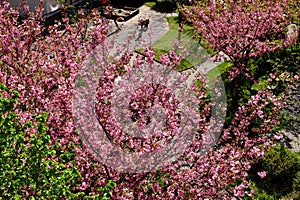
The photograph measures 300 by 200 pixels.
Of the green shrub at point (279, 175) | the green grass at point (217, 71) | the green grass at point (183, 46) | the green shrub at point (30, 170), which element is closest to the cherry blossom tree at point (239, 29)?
the green grass at point (217, 71)

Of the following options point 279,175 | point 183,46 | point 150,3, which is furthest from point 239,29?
point 150,3

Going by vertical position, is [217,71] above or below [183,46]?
above

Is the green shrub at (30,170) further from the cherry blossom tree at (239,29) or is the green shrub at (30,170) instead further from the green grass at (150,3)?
the green grass at (150,3)

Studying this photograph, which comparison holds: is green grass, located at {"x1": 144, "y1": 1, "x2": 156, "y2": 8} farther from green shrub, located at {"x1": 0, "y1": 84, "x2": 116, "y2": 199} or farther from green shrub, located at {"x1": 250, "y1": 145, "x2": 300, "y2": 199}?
green shrub, located at {"x1": 0, "y1": 84, "x2": 116, "y2": 199}

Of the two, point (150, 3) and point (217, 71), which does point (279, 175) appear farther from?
point (150, 3)

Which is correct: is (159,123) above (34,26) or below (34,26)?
below

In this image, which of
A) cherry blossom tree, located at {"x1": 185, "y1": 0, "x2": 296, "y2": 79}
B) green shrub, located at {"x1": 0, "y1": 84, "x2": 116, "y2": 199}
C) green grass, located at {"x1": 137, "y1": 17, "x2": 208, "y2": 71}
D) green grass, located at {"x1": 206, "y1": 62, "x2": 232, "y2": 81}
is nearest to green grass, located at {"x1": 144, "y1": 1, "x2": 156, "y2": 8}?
green grass, located at {"x1": 137, "y1": 17, "x2": 208, "y2": 71}

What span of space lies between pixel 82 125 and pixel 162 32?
1711cm

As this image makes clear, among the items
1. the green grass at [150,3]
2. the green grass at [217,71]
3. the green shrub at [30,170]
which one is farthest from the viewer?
the green grass at [150,3]

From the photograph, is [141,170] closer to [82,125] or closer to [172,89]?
[82,125]

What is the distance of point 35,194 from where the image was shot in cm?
556

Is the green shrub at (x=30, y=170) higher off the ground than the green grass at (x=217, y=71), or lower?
higher

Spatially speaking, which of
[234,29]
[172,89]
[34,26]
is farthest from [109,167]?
[234,29]

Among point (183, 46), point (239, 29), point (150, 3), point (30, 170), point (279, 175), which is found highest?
point (30, 170)
